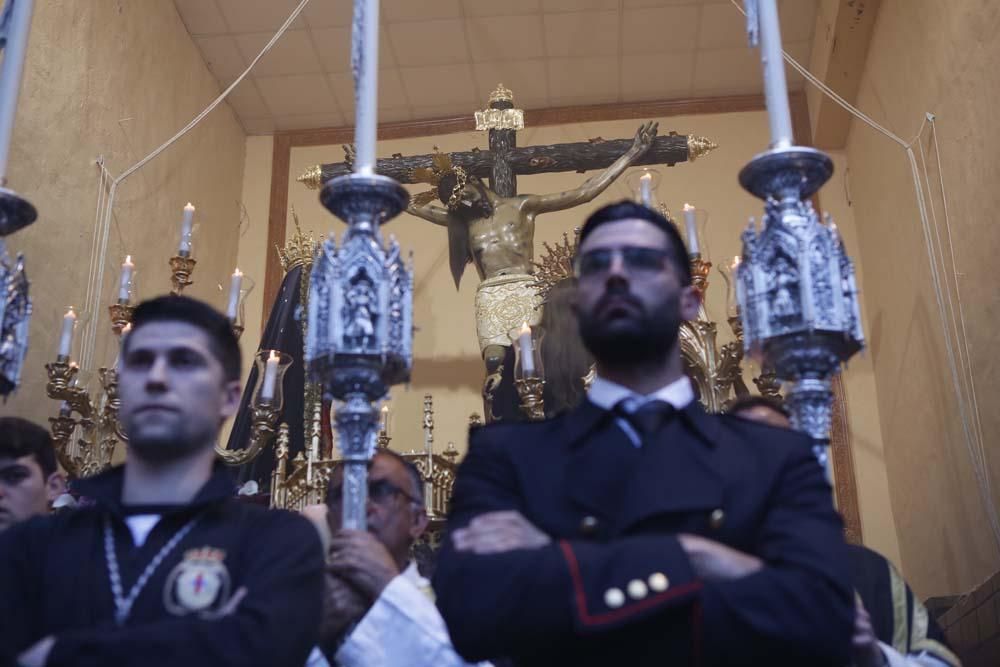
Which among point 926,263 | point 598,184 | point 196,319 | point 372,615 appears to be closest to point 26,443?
point 196,319

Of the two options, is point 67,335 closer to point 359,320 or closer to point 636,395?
point 359,320

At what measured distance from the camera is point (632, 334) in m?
1.50

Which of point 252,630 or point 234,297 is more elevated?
point 234,297

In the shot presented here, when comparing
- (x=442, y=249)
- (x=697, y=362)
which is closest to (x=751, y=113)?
(x=442, y=249)

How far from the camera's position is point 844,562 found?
1.34 meters

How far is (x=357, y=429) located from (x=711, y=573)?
72 centimetres

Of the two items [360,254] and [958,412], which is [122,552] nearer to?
[360,254]

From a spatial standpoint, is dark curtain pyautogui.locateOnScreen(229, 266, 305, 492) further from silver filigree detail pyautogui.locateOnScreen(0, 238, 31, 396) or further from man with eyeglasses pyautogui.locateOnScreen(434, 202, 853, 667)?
man with eyeglasses pyautogui.locateOnScreen(434, 202, 853, 667)

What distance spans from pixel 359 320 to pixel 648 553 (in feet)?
2.38

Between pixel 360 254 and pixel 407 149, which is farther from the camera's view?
pixel 407 149

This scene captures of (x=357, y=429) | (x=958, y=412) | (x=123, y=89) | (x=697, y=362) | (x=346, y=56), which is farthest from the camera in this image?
(x=346, y=56)

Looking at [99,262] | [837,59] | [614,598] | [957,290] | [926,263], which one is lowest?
[614,598]

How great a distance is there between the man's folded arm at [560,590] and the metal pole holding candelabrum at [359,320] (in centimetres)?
51

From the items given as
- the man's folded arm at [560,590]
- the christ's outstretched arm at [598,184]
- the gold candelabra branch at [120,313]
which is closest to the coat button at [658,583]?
the man's folded arm at [560,590]
